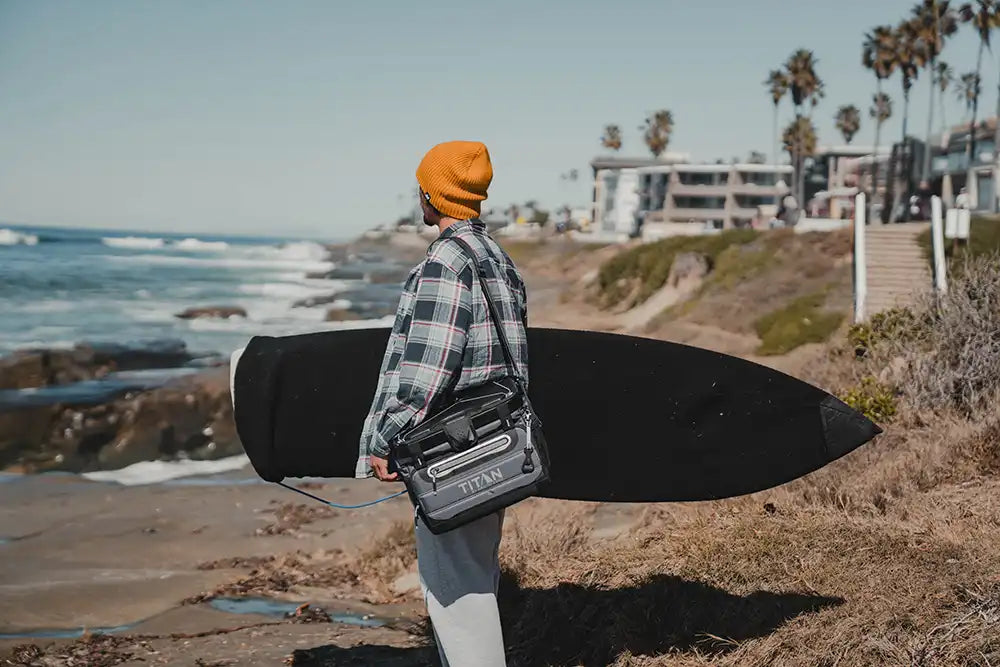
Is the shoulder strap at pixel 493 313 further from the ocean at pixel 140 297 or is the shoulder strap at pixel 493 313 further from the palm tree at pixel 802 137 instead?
the palm tree at pixel 802 137

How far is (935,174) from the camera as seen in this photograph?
61594mm

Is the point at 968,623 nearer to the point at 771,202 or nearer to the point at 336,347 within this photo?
the point at 336,347

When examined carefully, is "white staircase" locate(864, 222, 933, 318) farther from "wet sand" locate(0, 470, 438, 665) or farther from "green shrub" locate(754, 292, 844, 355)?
"wet sand" locate(0, 470, 438, 665)

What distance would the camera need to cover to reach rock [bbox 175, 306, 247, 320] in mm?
37188

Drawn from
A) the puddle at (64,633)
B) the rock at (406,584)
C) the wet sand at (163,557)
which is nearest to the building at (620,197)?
the wet sand at (163,557)

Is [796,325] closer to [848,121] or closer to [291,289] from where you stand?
[291,289]

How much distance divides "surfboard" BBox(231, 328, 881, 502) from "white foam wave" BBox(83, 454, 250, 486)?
8278 millimetres

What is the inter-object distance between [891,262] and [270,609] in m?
17.0

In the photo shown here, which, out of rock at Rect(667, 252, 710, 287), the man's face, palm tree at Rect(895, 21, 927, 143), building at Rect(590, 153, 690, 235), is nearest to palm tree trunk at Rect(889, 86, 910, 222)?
palm tree at Rect(895, 21, 927, 143)

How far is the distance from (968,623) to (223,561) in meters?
6.17

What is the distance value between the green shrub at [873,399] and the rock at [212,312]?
3017 centimetres

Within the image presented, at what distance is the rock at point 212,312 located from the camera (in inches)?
1464

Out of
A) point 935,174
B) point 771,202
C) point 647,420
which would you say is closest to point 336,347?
point 647,420

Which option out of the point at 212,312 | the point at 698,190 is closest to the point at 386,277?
the point at 212,312
